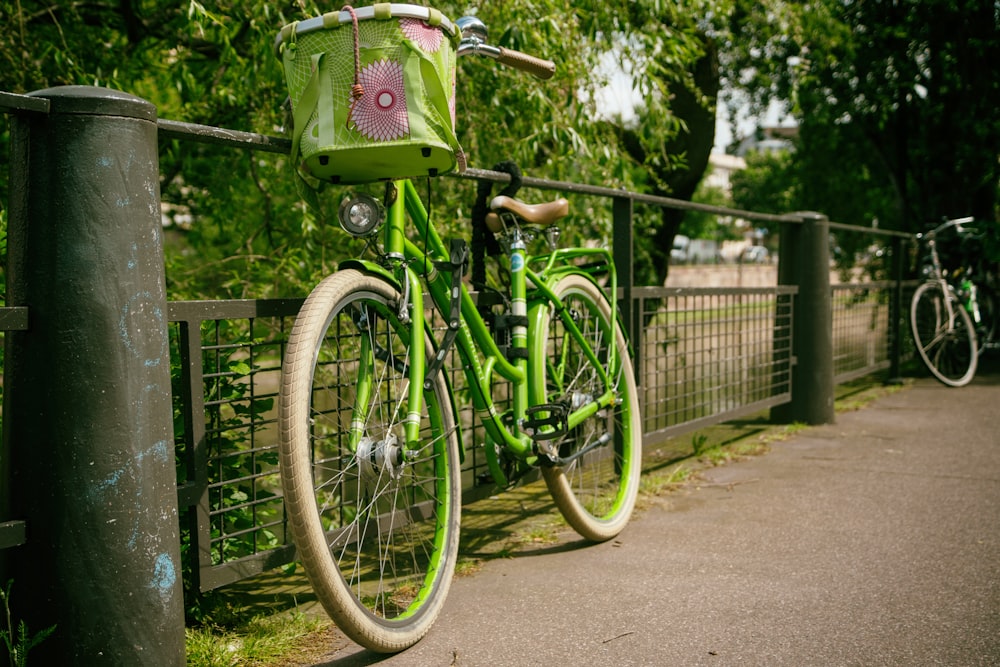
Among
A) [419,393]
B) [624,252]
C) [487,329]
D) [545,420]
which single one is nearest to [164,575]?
[419,393]

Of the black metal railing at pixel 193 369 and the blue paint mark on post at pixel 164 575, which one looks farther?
the blue paint mark on post at pixel 164 575

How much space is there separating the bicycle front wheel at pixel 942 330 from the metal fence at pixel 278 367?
0.79ft

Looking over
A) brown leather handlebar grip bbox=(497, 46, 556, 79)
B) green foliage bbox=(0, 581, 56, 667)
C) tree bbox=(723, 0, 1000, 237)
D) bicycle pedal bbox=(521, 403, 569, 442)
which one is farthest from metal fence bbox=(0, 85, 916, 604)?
tree bbox=(723, 0, 1000, 237)

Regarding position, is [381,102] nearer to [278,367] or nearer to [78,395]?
[278,367]

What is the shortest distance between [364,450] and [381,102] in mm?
904

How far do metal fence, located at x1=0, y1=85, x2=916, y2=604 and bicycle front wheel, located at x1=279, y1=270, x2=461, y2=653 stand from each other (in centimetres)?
25

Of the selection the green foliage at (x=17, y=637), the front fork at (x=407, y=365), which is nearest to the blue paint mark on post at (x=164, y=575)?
the green foliage at (x=17, y=637)

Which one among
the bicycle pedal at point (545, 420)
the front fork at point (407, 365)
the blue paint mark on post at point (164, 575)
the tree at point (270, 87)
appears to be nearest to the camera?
the blue paint mark on post at point (164, 575)

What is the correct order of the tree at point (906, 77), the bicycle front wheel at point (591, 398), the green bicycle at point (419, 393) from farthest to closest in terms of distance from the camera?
1. the tree at point (906, 77)
2. the bicycle front wheel at point (591, 398)
3. the green bicycle at point (419, 393)

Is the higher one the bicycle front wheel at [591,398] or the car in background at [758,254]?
the car in background at [758,254]

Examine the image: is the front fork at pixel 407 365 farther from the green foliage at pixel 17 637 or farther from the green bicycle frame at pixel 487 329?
the green foliage at pixel 17 637

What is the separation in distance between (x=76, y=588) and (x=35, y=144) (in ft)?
3.21

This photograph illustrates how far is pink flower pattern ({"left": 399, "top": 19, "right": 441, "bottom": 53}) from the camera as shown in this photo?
2408mm

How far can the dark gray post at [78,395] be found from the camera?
2.07 meters
